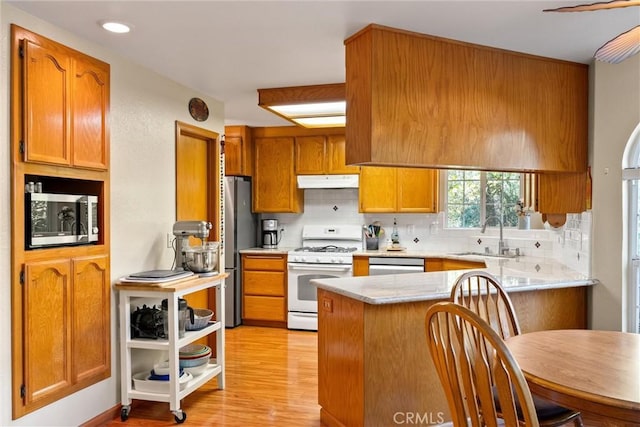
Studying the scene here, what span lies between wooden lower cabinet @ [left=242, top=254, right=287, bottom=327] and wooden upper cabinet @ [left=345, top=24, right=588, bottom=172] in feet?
9.96

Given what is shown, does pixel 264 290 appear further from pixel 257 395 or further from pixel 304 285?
pixel 257 395

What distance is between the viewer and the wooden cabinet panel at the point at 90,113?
110 inches

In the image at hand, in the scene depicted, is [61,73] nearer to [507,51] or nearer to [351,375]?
[351,375]

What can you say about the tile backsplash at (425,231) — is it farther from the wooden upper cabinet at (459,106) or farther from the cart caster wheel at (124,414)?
the cart caster wheel at (124,414)

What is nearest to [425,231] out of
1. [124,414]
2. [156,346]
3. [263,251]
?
[263,251]

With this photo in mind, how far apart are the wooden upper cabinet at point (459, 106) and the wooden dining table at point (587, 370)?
4.00ft

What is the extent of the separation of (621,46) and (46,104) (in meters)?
2.64

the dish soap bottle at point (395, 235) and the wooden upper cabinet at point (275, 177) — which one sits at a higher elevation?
the wooden upper cabinet at point (275, 177)

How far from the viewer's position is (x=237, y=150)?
5852mm

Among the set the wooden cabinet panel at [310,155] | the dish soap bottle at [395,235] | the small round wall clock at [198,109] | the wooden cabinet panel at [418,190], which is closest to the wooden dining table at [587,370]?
the small round wall clock at [198,109]

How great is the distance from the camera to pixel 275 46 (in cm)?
299

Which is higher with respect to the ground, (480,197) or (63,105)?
(63,105)

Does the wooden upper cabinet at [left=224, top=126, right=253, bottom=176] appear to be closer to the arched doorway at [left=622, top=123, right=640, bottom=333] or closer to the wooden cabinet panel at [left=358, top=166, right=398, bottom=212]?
the wooden cabinet panel at [left=358, top=166, right=398, bottom=212]

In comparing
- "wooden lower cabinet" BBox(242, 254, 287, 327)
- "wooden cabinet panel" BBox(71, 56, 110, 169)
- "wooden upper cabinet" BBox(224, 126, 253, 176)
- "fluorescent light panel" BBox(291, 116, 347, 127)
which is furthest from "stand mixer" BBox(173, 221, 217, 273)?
"wooden upper cabinet" BBox(224, 126, 253, 176)
